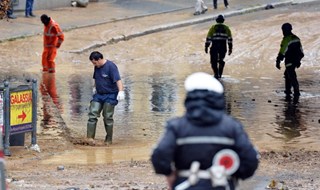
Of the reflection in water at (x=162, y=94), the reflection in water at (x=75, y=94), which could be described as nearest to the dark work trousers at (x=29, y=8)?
the reflection in water at (x=75, y=94)

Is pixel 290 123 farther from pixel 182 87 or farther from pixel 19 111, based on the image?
pixel 19 111

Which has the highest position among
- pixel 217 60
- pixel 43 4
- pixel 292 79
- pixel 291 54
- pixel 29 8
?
pixel 43 4

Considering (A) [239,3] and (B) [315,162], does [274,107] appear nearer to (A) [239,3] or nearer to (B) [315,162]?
(B) [315,162]

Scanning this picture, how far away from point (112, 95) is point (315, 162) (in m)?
3.30

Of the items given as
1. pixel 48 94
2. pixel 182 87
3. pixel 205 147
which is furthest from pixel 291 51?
pixel 205 147

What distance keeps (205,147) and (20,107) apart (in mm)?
7363

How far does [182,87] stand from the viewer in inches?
816

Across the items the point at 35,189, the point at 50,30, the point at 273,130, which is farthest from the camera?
the point at 50,30

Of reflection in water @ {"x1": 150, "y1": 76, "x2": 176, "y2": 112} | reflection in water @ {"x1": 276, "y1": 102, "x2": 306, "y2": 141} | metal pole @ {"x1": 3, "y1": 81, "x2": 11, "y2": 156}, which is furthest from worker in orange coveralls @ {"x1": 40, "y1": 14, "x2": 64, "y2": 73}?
metal pole @ {"x1": 3, "y1": 81, "x2": 11, "y2": 156}

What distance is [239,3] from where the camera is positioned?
3572 cm

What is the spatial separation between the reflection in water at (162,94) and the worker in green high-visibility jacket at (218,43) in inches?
44.4

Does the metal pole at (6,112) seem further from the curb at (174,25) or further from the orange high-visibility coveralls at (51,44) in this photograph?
the curb at (174,25)

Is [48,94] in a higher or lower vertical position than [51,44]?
lower

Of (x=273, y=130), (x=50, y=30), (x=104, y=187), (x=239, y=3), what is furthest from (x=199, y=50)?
(x=104, y=187)
